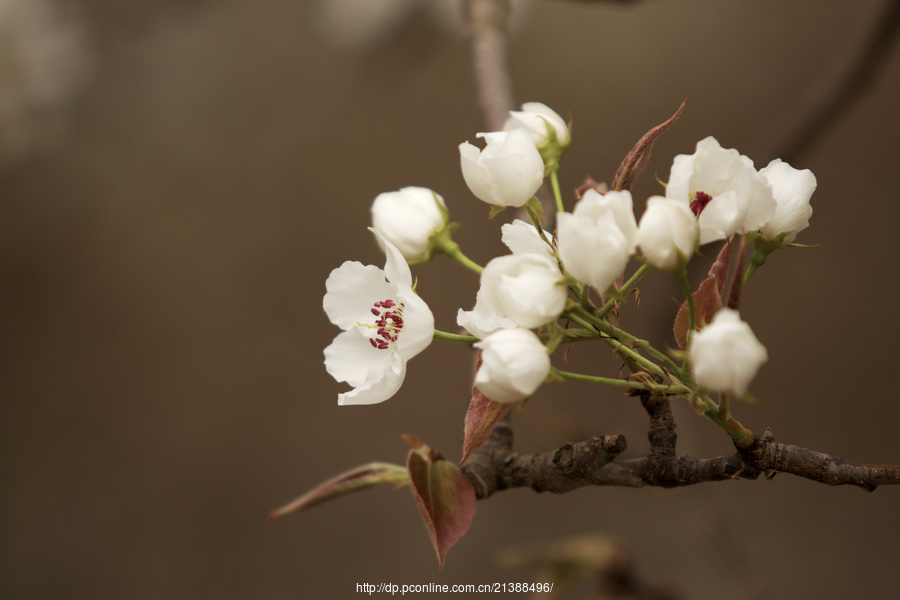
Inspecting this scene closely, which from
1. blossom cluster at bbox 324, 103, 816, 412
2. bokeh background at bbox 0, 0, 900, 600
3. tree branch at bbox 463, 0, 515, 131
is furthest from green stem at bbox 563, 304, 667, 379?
bokeh background at bbox 0, 0, 900, 600

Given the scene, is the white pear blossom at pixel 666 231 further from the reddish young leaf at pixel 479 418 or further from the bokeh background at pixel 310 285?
the bokeh background at pixel 310 285

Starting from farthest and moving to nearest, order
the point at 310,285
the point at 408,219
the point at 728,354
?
the point at 310,285 < the point at 408,219 < the point at 728,354

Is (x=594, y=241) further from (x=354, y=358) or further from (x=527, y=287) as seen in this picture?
(x=354, y=358)

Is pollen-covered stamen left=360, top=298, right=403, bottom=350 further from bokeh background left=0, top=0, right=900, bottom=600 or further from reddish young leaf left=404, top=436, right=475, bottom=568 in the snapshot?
bokeh background left=0, top=0, right=900, bottom=600

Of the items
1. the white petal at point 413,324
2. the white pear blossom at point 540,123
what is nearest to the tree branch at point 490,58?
the white pear blossom at point 540,123

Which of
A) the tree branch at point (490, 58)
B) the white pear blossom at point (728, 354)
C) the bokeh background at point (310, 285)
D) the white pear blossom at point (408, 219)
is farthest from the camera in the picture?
the bokeh background at point (310, 285)

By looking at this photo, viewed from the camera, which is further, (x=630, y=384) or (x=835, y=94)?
(x=835, y=94)

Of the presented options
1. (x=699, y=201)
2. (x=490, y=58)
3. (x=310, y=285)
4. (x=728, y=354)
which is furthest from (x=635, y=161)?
(x=310, y=285)
